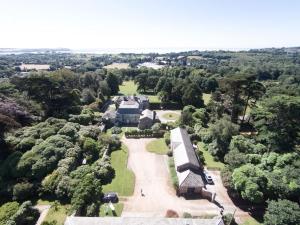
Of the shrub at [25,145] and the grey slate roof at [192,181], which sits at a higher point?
Result: the shrub at [25,145]

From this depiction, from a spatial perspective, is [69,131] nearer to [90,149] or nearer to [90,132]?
[90,132]

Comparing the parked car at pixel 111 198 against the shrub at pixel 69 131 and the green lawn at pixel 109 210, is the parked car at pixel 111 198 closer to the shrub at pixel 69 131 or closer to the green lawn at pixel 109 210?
the green lawn at pixel 109 210

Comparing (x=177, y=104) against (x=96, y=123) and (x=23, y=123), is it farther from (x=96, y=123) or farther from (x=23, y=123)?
(x=23, y=123)

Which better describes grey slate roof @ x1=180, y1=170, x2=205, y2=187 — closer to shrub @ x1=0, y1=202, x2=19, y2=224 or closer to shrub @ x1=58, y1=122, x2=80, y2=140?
shrub @ x1=0, y1=202, x2=19, y2=224

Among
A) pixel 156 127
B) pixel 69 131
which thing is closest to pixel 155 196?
pixel 69 131

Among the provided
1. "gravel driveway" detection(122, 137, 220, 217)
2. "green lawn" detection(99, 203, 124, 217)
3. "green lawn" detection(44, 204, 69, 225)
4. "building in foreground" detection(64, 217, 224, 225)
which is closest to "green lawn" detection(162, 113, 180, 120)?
"gravel driveway" detection(122, 137, 220, 217)

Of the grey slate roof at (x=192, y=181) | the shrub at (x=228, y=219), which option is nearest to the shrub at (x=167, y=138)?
the grey slate roof at (x=192, y=181)
